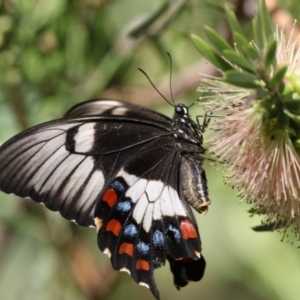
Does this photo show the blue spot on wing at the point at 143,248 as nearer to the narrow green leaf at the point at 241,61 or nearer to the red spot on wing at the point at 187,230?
the red spot on wing at the point at 187,230

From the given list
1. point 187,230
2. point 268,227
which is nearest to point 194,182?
point 187,230

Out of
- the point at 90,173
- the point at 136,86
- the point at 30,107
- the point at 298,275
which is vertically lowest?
the point at 298,275

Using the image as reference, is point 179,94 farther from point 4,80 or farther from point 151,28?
point 4,80

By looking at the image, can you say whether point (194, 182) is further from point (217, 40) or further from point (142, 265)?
point (217, 40)

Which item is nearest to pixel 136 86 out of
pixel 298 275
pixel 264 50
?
pixel 298 275

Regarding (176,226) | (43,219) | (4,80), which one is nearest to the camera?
(176,226)

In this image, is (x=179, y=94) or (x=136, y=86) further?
(x=136, y=86)

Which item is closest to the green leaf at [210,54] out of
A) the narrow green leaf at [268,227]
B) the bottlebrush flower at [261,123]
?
the bottlebrush flower at [261,123]
